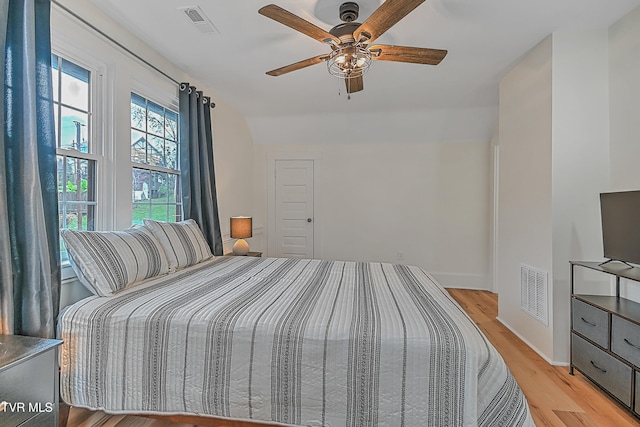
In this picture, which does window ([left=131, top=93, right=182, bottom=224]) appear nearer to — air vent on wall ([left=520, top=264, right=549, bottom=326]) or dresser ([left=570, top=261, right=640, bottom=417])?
air vent on wall ([left=520, top=264, right=549, bottom=326])

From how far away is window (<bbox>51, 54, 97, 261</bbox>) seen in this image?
199 centimetres

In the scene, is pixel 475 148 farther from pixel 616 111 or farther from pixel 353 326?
pixel 353 326

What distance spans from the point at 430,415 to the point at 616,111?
8.36 ft

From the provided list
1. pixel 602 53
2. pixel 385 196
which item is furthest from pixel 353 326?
pixel 385 196

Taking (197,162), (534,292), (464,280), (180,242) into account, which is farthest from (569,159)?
(197,162)

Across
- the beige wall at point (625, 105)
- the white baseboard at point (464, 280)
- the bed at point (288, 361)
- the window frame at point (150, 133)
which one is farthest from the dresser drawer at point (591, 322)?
the window frame at point (150, 133)

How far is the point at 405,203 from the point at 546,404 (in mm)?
3215

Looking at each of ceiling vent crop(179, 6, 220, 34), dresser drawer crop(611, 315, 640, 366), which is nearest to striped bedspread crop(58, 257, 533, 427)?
dresser drawer crop(611, 315, 640, 366)

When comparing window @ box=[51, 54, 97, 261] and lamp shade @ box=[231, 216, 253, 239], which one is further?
lamp shade @ box=[231, 216, 253, 239]

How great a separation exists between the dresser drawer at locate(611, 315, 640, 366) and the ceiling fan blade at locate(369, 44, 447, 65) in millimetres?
1928

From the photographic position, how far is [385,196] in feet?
16.0

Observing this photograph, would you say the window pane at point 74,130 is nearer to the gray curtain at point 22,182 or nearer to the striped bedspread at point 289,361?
the gray curtain at point 22,182

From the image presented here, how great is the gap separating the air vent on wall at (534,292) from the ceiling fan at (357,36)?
1.91 m

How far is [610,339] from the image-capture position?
1.88 m
